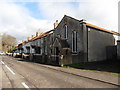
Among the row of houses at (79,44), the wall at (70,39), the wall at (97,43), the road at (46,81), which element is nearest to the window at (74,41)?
the row of houses at (79,44)

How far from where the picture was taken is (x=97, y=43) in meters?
19.0

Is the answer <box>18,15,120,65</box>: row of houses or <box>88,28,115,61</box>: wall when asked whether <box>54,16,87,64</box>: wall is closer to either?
<box>18,15,120,65</box>: row of houses

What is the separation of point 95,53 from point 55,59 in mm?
7002

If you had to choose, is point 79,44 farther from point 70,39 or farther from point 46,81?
point 46,81

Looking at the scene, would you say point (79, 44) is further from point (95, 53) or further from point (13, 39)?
point (13, 39)

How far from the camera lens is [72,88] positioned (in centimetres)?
589

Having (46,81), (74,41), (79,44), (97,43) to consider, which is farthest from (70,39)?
(46,81)

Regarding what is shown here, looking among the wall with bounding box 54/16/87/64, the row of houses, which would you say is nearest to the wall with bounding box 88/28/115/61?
the row of houses

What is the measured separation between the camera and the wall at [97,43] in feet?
58.2

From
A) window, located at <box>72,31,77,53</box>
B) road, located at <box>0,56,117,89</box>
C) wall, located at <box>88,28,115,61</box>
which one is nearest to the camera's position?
road, located at <box>0,56,117,89</box>

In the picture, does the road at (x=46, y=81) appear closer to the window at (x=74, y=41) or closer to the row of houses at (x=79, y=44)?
the row of houses at (x=79, y=44)

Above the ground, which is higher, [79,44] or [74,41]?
[74,41]

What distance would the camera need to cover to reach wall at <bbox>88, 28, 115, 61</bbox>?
17.8 metres

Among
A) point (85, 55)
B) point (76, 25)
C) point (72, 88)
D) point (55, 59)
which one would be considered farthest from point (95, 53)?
point (72, 88)
